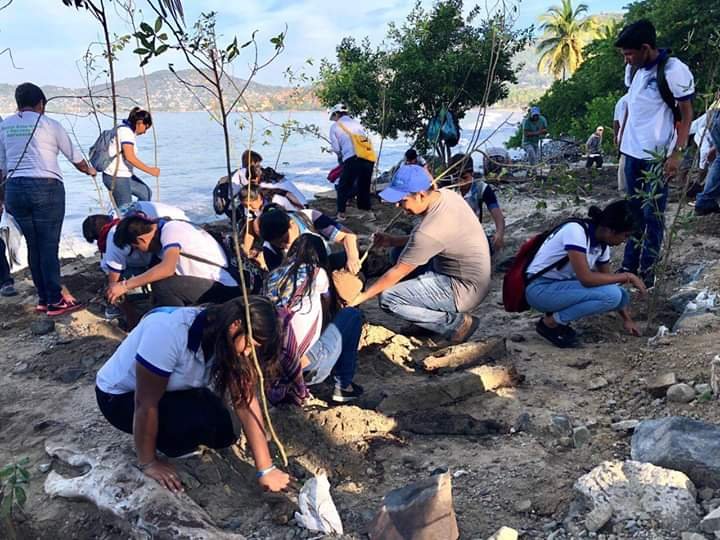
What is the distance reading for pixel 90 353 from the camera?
4344 millimetres

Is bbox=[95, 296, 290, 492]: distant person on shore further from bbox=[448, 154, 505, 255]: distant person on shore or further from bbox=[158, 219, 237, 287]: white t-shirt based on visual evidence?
bbox=[448, 154, 505, 255]: distant person on shore

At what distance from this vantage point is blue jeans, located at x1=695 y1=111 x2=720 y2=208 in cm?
592

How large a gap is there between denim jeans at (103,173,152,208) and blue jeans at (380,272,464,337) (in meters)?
3.00

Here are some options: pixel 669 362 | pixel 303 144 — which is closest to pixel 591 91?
pixel 303 144

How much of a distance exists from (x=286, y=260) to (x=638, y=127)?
9.01 feet

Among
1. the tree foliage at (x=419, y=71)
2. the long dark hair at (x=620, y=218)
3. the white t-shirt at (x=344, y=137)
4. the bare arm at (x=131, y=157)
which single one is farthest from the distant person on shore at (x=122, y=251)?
the tree foliage at (x=419, y=71)

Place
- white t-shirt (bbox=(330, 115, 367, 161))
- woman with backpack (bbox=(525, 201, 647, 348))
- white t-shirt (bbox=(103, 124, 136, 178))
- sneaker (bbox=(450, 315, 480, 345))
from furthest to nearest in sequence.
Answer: white t-shirt (bbox=(330, 115, 367, 161)), white t-shirt (bbox=(103, 124, 136, 178)), sneaker (bbox=(450, 315, 480, 345)), woman with backpack (bbox=(525, 201, 647, 348))

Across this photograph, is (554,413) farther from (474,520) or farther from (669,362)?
(474,520)

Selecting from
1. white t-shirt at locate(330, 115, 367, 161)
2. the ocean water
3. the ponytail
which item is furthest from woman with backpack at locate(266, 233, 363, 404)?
white t-shirt at locate(330, 115, 367, 161)

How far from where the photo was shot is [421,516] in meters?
2.13

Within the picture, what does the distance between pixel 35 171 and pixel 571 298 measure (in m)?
3.91

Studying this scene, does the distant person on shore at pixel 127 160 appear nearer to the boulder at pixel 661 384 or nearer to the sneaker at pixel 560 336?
the sneaker at pixel 560 336

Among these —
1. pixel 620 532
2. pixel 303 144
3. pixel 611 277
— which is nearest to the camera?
pixel 620 532

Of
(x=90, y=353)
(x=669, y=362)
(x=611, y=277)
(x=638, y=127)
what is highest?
(x=638, y=127)
